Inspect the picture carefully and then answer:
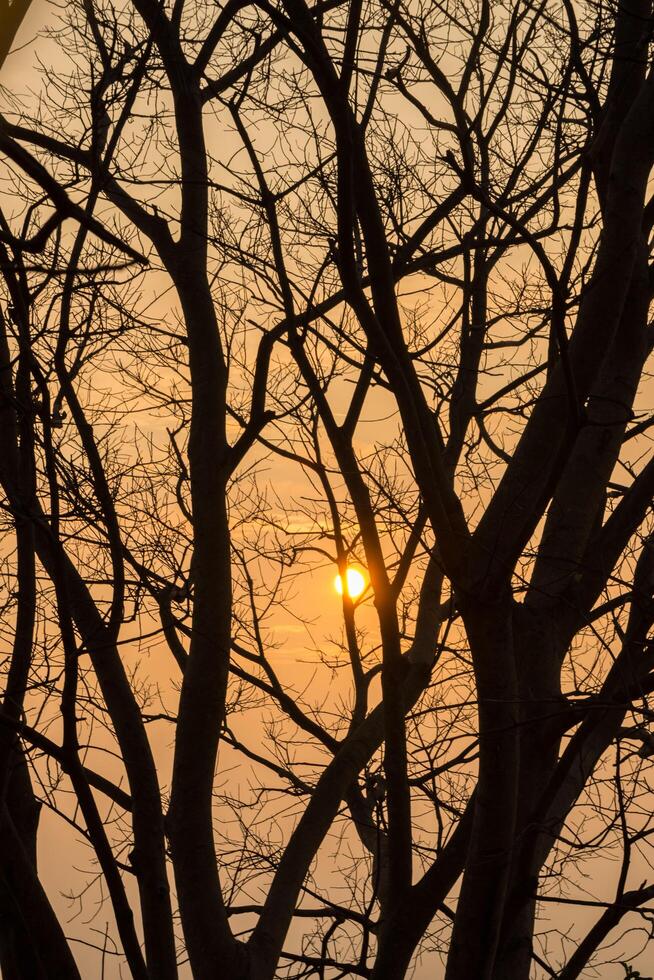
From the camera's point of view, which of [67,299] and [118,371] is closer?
[67,299]

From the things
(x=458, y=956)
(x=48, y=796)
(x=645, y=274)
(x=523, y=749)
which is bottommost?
(x=458, y=956)

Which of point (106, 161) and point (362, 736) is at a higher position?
point (106, 161)

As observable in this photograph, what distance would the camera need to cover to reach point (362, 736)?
394 cm

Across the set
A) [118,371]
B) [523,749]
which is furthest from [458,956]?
[118,371]

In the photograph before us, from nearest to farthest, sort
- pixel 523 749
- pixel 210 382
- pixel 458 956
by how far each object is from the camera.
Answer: pixel 458 956 < pixel 523 749 < pixel 210 382

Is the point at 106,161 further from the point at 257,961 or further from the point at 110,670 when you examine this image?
the point at 257,961

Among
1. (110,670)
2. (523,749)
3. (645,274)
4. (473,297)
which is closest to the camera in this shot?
(523,749)

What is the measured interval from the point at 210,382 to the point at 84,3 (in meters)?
1.89

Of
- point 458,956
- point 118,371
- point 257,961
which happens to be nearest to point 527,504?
point 458,956

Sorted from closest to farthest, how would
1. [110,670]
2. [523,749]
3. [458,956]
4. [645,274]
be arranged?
1. [458,956]
2. [523,749]
3. [645,274]
4. [110,670]

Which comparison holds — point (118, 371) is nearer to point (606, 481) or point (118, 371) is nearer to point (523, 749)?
point (606, 481)

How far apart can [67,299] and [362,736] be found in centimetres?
226

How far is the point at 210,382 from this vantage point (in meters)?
3.88

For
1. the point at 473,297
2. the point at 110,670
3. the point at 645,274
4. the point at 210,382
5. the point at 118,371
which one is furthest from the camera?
the point at 118,371
